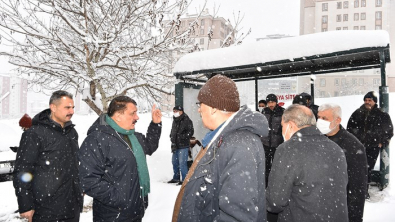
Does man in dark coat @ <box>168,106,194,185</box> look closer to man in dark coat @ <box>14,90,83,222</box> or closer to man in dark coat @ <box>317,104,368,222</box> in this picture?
man in dark coat @ <box>14,90,83,222</box>

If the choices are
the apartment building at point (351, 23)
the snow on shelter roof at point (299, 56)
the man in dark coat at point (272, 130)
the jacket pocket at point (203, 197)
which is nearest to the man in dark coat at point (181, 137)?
the snow on shelter roof at point (299, 56)

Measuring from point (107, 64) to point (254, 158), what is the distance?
5.82 metres

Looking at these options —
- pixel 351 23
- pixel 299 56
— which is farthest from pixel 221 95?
pixel 351 23

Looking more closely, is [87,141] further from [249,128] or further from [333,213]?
[333,213]

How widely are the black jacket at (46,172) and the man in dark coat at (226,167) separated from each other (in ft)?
5.95

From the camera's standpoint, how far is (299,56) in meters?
5.86

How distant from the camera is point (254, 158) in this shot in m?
1.62

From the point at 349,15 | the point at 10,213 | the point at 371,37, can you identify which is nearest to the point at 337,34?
the point at 371,37

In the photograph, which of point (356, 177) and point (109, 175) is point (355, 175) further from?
point (109, 175)

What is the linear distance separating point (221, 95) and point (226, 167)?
18.2 inches

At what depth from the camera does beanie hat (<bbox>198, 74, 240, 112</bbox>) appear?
178 centimetres

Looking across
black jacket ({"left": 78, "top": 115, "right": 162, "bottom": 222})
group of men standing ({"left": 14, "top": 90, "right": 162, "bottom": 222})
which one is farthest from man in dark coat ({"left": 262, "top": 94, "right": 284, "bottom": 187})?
black jacket ({"left": 78, "top": 115, "right": 162, "bottom": 222})

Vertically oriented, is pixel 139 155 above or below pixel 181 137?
above

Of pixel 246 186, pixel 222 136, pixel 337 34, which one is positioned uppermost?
pixel 337 34
